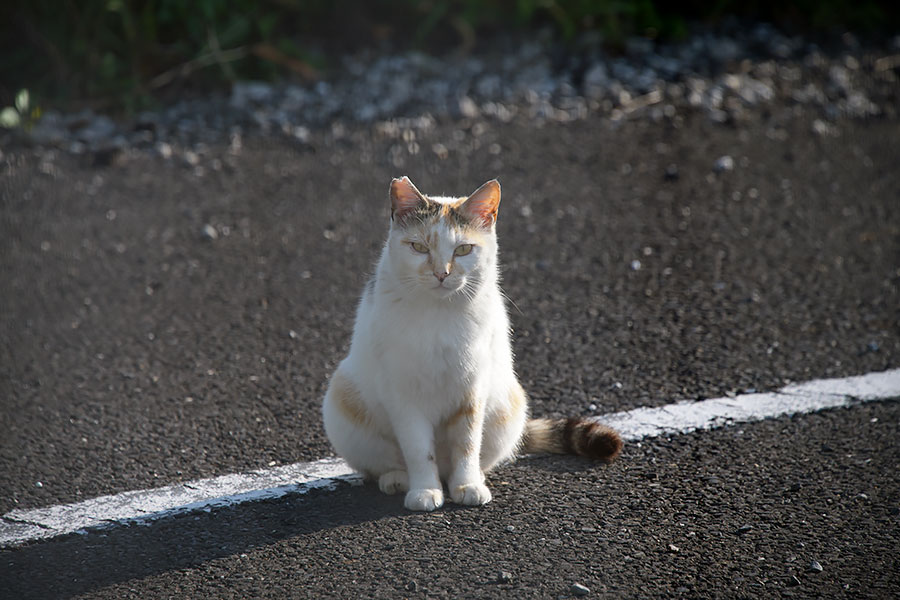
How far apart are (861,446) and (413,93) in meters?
5.12

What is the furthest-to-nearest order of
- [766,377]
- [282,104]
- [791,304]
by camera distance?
[282,104] < [791,304] < [766,377]

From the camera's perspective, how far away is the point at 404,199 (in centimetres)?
333

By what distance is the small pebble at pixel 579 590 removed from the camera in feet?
9.17

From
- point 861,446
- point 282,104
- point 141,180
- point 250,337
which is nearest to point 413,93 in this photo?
point 282,104

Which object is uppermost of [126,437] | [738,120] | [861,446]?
[738,120]

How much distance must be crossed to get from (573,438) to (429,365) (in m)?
0.74

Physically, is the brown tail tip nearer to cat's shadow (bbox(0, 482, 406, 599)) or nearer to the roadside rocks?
cat's shadow (bbox(0, 482, 406, 599))

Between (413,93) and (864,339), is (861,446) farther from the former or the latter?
(413,93)

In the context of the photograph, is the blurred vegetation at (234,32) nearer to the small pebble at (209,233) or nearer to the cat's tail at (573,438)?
the small pebble at (209,233)

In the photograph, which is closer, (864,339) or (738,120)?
(864,339)

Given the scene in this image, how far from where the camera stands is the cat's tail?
3568 mm

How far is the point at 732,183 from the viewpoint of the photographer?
665cm

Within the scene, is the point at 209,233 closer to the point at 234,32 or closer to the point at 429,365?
the point at 234,32

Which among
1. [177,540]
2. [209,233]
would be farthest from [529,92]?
[177,540]
